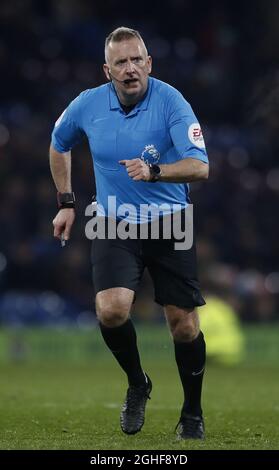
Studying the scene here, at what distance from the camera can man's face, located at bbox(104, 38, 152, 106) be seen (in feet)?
22.1

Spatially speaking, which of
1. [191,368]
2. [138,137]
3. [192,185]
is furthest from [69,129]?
[192,185]

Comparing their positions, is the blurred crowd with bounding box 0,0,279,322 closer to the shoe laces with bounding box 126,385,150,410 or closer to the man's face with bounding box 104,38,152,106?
the shoe laces with bounding box 126,385,150,410

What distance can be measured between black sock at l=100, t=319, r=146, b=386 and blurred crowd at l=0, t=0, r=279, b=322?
8189mm

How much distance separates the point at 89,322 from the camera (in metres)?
15.3

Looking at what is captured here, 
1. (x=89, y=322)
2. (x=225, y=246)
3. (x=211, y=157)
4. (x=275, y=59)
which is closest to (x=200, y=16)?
(x=275, y=59)

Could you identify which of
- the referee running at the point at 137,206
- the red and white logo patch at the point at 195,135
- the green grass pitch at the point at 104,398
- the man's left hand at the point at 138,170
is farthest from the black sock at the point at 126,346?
the red and white logo patch at the point at 195,135

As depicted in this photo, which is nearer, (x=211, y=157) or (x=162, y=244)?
(x=162, y=244)

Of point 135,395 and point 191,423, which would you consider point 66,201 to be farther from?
point 191,423

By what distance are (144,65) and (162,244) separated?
102 cm

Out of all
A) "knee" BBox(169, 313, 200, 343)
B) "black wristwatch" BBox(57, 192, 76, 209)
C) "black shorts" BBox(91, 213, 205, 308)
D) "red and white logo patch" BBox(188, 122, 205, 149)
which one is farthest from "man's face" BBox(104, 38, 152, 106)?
"knee" BBox(169, 313, 200, 343)

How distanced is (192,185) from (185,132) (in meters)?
9.97

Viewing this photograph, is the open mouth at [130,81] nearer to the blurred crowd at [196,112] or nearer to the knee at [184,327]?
the knee at [184,327]

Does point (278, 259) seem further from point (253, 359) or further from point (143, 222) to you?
point (143, 222)

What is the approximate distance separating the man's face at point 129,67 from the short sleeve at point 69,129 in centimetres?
33
